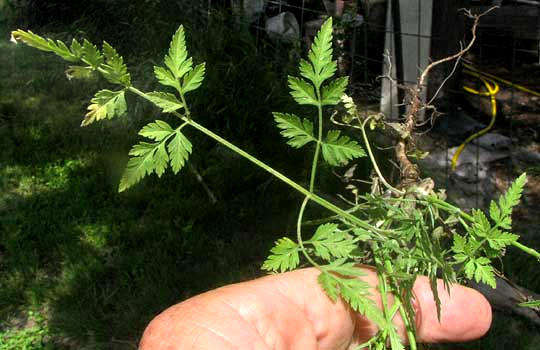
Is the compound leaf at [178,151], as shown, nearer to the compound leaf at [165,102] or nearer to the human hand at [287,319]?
the compound leaf at [165,102]

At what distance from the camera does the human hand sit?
3.89 ft

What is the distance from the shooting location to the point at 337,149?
143 centimetres

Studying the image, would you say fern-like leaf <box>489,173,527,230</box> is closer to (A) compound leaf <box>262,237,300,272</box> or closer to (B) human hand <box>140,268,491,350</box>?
(B) human hand <box>140,268,491,350</box>

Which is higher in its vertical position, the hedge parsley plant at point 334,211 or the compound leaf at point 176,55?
the compound leaf at point 176,55

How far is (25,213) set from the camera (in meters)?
3.67

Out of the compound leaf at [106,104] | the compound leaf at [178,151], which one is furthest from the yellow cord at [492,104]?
the compound leaf at [106,104]

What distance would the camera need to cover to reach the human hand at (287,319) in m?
1.19

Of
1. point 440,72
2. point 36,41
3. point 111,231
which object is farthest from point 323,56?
point 440,72

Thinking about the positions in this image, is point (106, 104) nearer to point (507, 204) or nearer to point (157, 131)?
point (157, 131)

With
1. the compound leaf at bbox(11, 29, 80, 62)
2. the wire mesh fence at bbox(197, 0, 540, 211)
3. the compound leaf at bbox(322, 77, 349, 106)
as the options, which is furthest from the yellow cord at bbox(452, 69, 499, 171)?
the compound leaf at bbox(11, 29, 80, 62)

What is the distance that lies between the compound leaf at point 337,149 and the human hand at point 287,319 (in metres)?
0.34

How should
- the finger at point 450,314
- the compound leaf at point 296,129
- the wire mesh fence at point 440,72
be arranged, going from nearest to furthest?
the compound leaf at point 296,129 → the finger at point 450,314 → the wire mesh fence at point 440,72

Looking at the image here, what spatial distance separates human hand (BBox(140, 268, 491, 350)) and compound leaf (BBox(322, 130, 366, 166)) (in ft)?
1.10

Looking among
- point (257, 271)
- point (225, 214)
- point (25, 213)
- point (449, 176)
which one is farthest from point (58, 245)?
point (449, 176)
